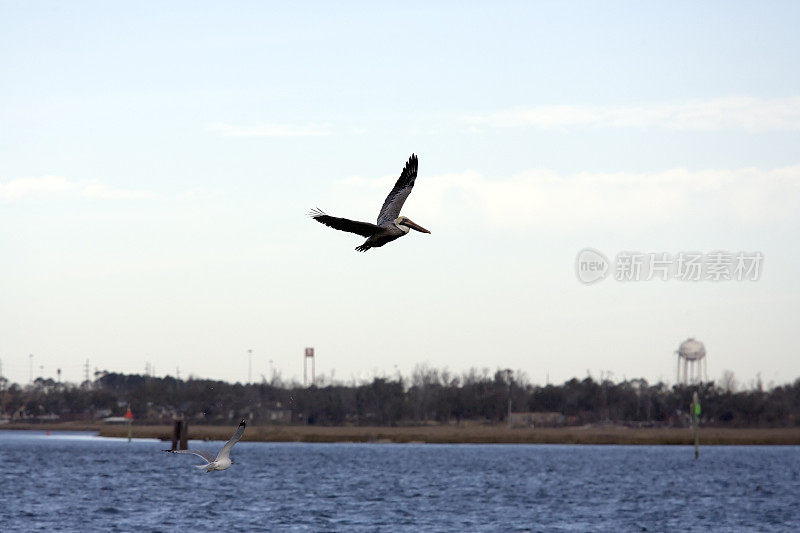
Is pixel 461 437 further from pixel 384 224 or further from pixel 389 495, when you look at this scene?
pixel 384 224

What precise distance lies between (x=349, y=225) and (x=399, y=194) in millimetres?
1766

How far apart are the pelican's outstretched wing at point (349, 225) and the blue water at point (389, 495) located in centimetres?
3986

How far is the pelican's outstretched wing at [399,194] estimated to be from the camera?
2167 centimetres

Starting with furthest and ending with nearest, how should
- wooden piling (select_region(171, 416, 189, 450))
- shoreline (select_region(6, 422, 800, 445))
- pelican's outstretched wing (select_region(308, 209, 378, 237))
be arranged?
shoreline (select_region(6, 422, 800, 445)) → wooden piling (select_region(171, 416, 189, 450)) → pelican's outstretched wing (select_region(308, 209, 378, 237))

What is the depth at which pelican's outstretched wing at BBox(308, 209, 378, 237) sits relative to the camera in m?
20.5

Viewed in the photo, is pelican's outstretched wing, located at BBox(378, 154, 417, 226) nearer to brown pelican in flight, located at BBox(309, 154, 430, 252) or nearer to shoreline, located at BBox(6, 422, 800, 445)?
brown pelican in flight, located at BBox(309, 154, 430, 252)

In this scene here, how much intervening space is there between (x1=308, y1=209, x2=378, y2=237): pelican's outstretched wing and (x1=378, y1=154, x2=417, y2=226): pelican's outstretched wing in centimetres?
42

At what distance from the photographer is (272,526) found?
59875mm

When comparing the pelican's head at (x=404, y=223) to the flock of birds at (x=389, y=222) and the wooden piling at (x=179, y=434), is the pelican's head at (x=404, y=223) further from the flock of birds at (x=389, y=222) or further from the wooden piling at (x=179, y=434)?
the wooden piling at (x=179, y=434)

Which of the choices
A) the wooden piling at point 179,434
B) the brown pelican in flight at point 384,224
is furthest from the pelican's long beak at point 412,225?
the wooden piling at point 179,434

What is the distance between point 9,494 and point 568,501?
40.4m

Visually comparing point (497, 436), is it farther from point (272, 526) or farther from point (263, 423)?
point (272, 526)

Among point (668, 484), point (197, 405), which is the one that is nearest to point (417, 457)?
point (197, 405)

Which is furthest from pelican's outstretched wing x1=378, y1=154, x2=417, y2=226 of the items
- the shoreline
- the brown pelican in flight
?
the shoreline
